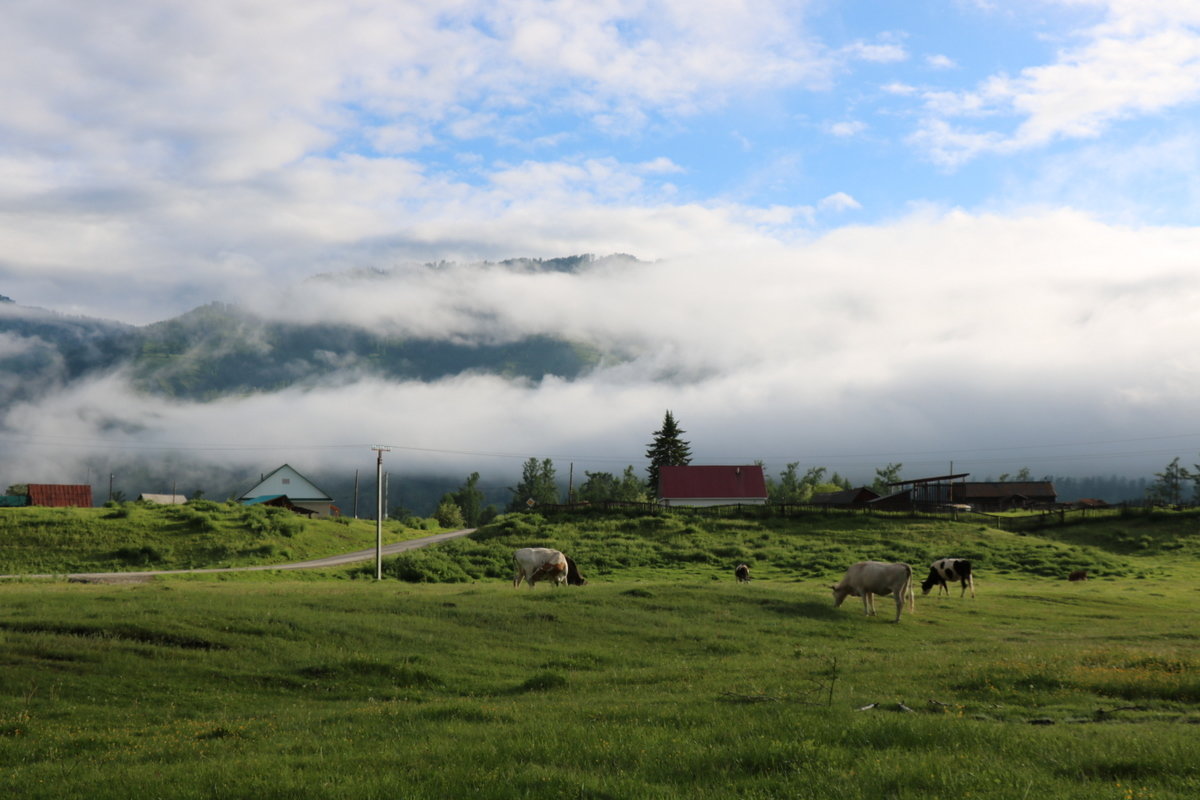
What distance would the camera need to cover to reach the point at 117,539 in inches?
2591

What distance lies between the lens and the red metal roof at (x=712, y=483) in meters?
112

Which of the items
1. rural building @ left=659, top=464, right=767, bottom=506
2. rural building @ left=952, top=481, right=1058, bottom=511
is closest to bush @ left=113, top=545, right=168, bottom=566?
rural building @ left=659, top=464, right=767, bottom=506

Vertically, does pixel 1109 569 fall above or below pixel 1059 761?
below

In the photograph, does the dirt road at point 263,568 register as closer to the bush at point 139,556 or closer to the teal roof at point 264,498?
the bush at point 139,556

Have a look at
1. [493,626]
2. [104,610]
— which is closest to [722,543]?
[493,626]

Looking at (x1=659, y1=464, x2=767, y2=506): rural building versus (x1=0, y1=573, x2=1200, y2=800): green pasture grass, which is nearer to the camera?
(x1=0, y1=573, x2=1200, y2=800): green pasture grass

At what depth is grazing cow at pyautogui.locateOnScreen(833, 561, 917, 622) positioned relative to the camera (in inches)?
1334

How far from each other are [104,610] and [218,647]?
585cm

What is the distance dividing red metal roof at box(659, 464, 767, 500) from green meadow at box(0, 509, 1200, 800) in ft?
229

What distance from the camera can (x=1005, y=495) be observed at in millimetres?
146750

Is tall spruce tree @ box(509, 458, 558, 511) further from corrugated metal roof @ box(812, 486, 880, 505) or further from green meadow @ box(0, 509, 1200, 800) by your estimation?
green meadow @ box(0, 509, 1200, 800)

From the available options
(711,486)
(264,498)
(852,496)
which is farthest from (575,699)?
(852,496)

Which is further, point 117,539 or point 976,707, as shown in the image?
point 117,539

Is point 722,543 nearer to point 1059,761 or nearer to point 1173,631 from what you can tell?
point 1173,631
